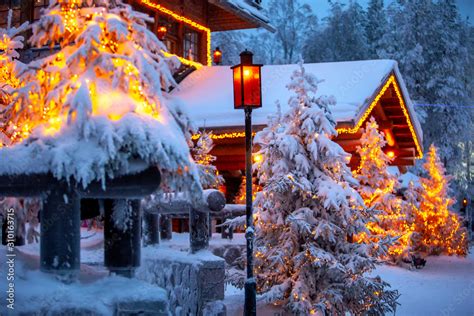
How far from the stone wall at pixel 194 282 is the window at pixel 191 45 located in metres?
14.8

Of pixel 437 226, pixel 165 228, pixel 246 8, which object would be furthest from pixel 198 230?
pixel 437 226

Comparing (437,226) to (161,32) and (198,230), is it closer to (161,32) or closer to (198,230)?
(161,32)

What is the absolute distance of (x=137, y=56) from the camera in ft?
16.2

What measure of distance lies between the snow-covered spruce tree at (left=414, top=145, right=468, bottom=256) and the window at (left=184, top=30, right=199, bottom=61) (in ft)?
33.6

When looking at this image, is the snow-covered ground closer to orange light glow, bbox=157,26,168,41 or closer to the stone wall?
the stone wall

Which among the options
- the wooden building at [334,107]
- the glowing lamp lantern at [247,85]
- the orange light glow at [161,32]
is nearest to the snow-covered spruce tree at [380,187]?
the wooden building at [334,107]

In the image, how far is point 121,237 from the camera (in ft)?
16.1

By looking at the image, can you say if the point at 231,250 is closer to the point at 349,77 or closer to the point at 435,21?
the point at 349,77

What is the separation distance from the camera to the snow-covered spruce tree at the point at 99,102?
14.2 feet

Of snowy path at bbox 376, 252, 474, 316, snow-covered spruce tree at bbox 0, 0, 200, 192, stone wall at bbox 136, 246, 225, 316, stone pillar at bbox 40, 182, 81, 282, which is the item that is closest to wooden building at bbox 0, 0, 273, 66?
snowy path at bbox 376, 252, 474, 316

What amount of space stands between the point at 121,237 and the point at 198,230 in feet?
10.4

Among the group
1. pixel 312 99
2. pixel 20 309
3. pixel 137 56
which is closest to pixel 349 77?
pixel 312 99

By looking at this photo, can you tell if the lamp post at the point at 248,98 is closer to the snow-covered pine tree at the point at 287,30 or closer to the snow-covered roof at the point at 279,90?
the snow-covered roof at the point at 279,90

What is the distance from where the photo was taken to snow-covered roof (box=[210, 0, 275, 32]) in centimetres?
2086
